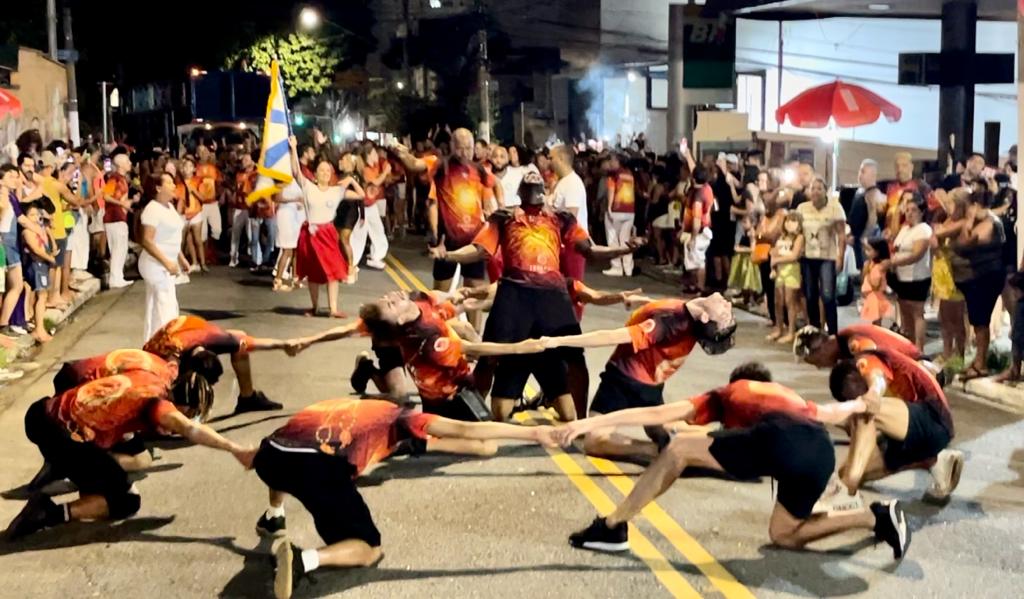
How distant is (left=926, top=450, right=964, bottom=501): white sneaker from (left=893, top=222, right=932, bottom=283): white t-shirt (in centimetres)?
477

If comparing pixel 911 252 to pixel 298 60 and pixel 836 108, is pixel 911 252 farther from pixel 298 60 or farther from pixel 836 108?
pixel 298 60

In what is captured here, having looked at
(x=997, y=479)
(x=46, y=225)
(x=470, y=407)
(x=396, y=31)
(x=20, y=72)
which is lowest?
(x=997, y=479)

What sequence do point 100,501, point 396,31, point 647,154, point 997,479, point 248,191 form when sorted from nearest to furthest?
point 100,501 < point 997,479 < point 248,191 < point 647,154 < point 396,31

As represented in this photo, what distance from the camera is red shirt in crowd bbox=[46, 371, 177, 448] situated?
21.6 ft

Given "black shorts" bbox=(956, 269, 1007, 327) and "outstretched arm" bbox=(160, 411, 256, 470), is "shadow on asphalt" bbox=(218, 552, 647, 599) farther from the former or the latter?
"black shorts" bbox=(956, 269, 1007, 327)

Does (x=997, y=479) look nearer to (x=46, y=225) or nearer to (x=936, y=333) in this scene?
(x=936, y=333)

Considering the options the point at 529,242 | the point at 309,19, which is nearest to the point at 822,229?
the point at 529,242

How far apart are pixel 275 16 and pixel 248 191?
33319 millimetres

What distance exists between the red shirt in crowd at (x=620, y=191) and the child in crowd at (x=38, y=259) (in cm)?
840

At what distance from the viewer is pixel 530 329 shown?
8.77 m

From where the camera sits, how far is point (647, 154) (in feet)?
75.5

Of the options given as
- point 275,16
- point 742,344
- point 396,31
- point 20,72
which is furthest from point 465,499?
point 396,31

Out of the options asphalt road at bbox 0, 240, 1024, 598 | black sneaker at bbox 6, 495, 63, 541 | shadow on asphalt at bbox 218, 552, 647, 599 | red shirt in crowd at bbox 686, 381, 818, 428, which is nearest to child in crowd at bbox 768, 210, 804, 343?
asphalt road at bbox 0, 240, 1024, 598

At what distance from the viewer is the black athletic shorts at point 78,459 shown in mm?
6734
